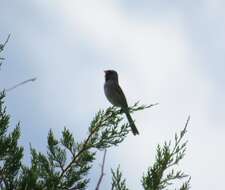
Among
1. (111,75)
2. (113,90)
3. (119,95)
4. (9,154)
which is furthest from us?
(111,75)

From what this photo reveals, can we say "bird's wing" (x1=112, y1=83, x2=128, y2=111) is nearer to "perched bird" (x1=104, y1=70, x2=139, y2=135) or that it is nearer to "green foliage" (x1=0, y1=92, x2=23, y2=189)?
"perched bird" (x1=104, y1=70, x2=139, y2=135)

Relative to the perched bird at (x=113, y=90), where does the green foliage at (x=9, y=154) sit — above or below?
below

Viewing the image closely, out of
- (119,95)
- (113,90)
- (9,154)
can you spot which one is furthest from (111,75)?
(9,154)

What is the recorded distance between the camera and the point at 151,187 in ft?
21.9

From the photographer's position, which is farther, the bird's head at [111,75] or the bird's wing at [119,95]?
the bird's head at [111,75]

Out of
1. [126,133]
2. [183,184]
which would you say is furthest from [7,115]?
[183,184]

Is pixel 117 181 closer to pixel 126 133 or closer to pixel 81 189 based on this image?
pixel 81 189

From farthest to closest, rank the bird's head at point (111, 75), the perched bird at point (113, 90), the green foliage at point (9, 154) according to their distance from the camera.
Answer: the bird's head at point (111, 75) → the perched bird at point (113, 90) → the green foliage at point (9, 154)

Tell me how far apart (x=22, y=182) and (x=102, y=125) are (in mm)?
1936

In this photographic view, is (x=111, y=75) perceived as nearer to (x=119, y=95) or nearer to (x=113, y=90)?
(x=113, y=90)

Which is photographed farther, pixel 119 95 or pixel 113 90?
pixel 113 90

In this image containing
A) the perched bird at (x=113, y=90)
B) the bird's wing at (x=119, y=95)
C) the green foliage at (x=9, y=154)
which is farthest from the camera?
the perched bird at (x=113, y=90)

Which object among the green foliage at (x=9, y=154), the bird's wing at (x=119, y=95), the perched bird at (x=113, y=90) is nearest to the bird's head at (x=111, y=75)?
the perched bird at (x=113, y=90)

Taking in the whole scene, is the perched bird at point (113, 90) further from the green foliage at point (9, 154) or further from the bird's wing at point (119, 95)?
the green foliage at point (9, 154)
